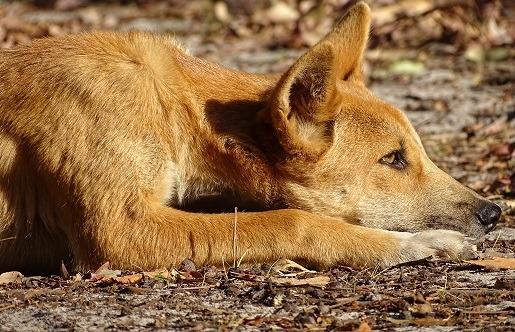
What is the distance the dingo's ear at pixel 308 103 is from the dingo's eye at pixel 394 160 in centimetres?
44

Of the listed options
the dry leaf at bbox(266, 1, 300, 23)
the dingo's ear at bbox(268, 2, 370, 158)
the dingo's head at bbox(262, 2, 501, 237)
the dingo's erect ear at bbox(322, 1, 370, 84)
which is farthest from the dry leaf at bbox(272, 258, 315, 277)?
the dry leaf at bbox(266, 1, 300, 23)

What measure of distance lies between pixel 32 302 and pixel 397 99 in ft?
22.3

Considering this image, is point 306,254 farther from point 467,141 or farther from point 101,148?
point 467,141

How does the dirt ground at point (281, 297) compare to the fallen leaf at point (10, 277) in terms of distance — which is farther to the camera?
the fallen leaf at point (10, 277)

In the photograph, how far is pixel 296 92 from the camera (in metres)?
5.48

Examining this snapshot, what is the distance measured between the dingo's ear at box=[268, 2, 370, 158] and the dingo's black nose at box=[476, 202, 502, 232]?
1.10 metres

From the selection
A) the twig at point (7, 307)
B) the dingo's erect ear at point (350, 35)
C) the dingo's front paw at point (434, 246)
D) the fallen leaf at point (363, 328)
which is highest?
the dingo's erect ear at point (350, 35)

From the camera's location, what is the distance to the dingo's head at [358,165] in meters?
5.53

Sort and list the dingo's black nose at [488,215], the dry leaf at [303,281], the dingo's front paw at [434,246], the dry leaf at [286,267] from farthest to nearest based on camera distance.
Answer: the dingo's black nose at [488,215]
the dingo's front paw at [434,246]
the dry leaf at [286,267]
the dry leaf at [303,281]

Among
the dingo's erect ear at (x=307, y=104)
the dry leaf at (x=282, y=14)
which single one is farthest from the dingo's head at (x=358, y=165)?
the dry leaf at (x=282, y=14)

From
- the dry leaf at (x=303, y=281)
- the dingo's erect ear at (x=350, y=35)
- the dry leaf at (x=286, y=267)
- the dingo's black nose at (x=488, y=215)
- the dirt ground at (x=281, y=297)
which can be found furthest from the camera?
the dingo's erect ear at (x=350, y=35)

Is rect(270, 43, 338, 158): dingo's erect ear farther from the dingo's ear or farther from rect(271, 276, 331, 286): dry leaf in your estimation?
rect(271, 276, 331, 286): dry leaf

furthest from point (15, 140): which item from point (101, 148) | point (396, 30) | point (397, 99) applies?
point (396, 30)

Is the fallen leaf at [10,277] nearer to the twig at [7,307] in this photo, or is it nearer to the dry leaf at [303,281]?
the twig at [7,307]
